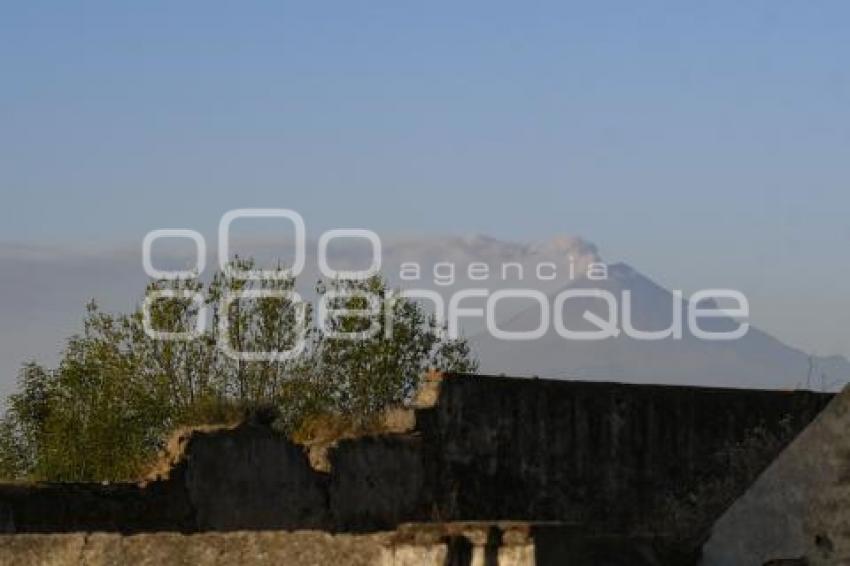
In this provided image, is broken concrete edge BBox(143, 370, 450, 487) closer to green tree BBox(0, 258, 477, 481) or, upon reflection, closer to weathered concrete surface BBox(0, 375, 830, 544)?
weathered concrete surface BBox(0, 375, 830, 544)

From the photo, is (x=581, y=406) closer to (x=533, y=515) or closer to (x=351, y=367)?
(x=533, y=515)

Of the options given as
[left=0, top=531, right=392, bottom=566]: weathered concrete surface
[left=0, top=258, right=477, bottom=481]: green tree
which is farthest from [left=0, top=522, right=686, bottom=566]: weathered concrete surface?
[left=0, top=258, right=477, bottom=481]: green tree

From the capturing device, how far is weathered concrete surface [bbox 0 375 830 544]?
20.2 metres

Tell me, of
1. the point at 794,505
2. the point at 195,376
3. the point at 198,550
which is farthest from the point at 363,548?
the point at 195,376

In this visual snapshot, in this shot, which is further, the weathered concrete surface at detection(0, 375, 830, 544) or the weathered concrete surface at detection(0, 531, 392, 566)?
the weathered concrete surface at detection(0, 375, 830, 544)

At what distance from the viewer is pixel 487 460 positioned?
20.7 metres

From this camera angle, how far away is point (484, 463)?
67.9 feet

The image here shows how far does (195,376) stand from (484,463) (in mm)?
21822

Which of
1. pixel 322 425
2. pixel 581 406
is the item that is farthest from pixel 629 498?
pixel 322 425

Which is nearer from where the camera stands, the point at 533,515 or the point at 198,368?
the point at 533,515

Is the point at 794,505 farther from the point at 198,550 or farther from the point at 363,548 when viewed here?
the point at 198,550

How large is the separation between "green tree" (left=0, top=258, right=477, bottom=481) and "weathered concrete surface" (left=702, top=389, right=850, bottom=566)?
25414 millimetres

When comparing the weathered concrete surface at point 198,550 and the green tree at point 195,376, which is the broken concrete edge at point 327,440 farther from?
the green tree at point 195,376

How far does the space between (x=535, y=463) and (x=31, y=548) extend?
6.77 metres
